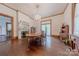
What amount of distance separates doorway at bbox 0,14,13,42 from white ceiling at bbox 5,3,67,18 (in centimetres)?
25

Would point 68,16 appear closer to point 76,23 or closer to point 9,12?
point 76,23

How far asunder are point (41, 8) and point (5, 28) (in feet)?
2.46

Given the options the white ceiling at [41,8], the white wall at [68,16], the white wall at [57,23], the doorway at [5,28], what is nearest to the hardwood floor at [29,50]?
the doorway at [5,28]

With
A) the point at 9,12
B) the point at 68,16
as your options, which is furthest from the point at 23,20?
the point at 68,16

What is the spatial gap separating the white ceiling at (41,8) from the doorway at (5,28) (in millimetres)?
249

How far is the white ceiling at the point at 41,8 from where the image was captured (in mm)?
2072

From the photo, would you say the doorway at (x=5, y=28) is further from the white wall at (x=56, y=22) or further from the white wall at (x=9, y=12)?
the white wall at (x=56, y=22)

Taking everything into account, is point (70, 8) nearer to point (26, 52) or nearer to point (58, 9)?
point (58, 9)

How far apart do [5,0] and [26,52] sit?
3.29 feet

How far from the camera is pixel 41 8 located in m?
2.09

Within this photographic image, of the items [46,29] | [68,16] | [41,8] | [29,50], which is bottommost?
[29,50]

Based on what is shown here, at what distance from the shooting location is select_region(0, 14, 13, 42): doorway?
2.06 m

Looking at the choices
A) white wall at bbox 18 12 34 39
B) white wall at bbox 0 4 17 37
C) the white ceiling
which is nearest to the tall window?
the white ceiling

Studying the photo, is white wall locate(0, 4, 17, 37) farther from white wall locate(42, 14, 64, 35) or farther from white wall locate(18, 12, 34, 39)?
white wall locate(42, 14, 64, 35)
